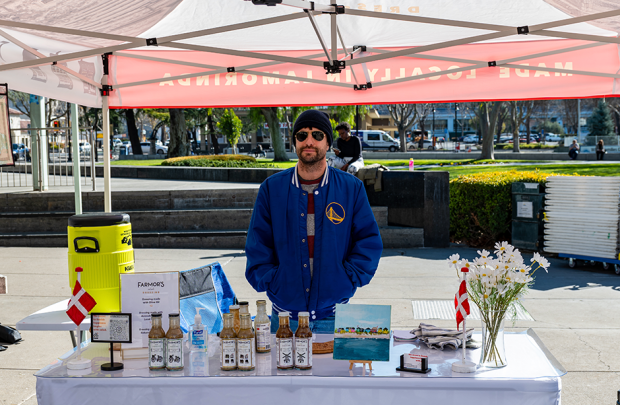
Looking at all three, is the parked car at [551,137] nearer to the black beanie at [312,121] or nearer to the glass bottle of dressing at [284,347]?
the black beanie at [312,121]

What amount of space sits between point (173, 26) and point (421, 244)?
24.9ft

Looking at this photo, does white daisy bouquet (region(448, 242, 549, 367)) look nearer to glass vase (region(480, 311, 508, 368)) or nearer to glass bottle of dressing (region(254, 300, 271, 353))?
glass vase (region(480, 311, 508, 368))

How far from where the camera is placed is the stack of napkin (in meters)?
3.27

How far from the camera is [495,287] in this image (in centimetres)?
292

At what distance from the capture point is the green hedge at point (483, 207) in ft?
37.6

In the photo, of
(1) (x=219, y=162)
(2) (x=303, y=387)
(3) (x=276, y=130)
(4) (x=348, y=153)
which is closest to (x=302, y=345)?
(2) (x=303, y=387)

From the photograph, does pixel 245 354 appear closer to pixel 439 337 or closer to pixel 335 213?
pixel 335 213

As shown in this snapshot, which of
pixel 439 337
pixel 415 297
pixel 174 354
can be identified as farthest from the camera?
pixel 415 297

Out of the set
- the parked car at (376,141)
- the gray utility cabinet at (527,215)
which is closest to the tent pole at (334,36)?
the gray utility cabinet at (527,215)

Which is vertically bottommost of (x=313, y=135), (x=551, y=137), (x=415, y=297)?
(x=415, y=297)

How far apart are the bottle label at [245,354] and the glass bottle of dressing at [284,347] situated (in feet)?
0.41

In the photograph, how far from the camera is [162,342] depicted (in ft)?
9.57

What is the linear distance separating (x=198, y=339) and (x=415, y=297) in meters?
5.32

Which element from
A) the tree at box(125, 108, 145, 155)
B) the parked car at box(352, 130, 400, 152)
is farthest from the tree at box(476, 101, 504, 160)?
the tree at box(125, 108, 145, 155)
